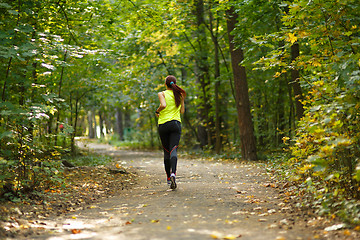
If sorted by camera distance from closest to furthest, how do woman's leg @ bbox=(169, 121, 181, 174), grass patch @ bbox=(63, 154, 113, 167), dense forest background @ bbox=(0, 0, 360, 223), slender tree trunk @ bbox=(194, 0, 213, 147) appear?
dense forest background @ bbox=(0, 0, 360, 223) → woman's leg @ bbox=(169, 121, 181, 174) → grass patch @ bbox=(63, 154, 113, 167) → slender tree trunk @ bbox=(194, 0, 213, 147)

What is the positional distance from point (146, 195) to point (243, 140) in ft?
23.5

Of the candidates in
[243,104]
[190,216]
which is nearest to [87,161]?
[243,104]

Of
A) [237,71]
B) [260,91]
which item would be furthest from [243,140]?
[260,91]

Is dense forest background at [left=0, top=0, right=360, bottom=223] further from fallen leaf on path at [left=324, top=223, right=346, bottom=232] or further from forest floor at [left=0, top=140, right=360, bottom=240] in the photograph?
forest floor at [left=0, top=140, right=360, bottom=240]

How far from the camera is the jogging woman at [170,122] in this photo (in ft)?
24.2

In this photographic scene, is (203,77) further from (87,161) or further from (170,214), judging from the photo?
(170,214)

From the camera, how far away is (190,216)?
16.9 ft

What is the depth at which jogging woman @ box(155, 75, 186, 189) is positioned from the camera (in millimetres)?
7375

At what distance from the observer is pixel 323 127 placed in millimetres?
4988

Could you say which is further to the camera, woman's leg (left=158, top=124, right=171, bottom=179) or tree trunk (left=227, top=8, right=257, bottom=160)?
tree trunk (left=227, top=8, right=257, bottom=160)

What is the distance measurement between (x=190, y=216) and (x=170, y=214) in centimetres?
36

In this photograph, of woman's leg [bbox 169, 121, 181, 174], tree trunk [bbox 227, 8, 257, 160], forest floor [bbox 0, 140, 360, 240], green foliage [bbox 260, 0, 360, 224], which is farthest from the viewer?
tree trunk [bbox 227, 8, 257, 160]

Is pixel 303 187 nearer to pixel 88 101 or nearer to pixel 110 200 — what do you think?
pixel 110 200

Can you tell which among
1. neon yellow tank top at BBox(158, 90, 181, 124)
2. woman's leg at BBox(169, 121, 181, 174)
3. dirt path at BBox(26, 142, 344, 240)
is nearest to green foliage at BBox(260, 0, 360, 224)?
dirt path at BBox(26, 142, 344, 240)
